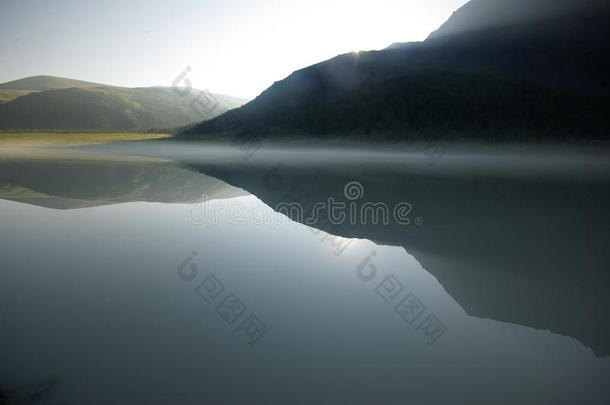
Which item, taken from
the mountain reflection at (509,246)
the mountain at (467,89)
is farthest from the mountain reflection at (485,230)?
the mountain at (467,89)

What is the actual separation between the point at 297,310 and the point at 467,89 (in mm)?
108000

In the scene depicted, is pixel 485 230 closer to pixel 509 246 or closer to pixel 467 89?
pixel 509 246

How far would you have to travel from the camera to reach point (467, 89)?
97.2 m

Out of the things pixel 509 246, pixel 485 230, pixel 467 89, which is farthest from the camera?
pixel 467 89

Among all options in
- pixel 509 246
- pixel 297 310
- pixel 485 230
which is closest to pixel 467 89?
pixel 485 230

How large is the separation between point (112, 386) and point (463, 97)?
10613cm

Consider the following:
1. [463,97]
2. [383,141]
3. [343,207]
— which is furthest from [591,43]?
[343,207]

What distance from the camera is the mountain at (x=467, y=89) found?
85.2 metres

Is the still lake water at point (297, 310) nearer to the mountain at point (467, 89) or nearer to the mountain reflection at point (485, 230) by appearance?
the mountain reflection at point (485, 230)

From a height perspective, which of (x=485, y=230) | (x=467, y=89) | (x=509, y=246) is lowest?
(x=509, y=246)

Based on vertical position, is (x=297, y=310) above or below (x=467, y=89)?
below

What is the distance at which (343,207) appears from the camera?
16.6m

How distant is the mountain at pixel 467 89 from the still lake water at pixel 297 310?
81388 mm

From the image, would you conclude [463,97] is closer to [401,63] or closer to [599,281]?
[401,63]
